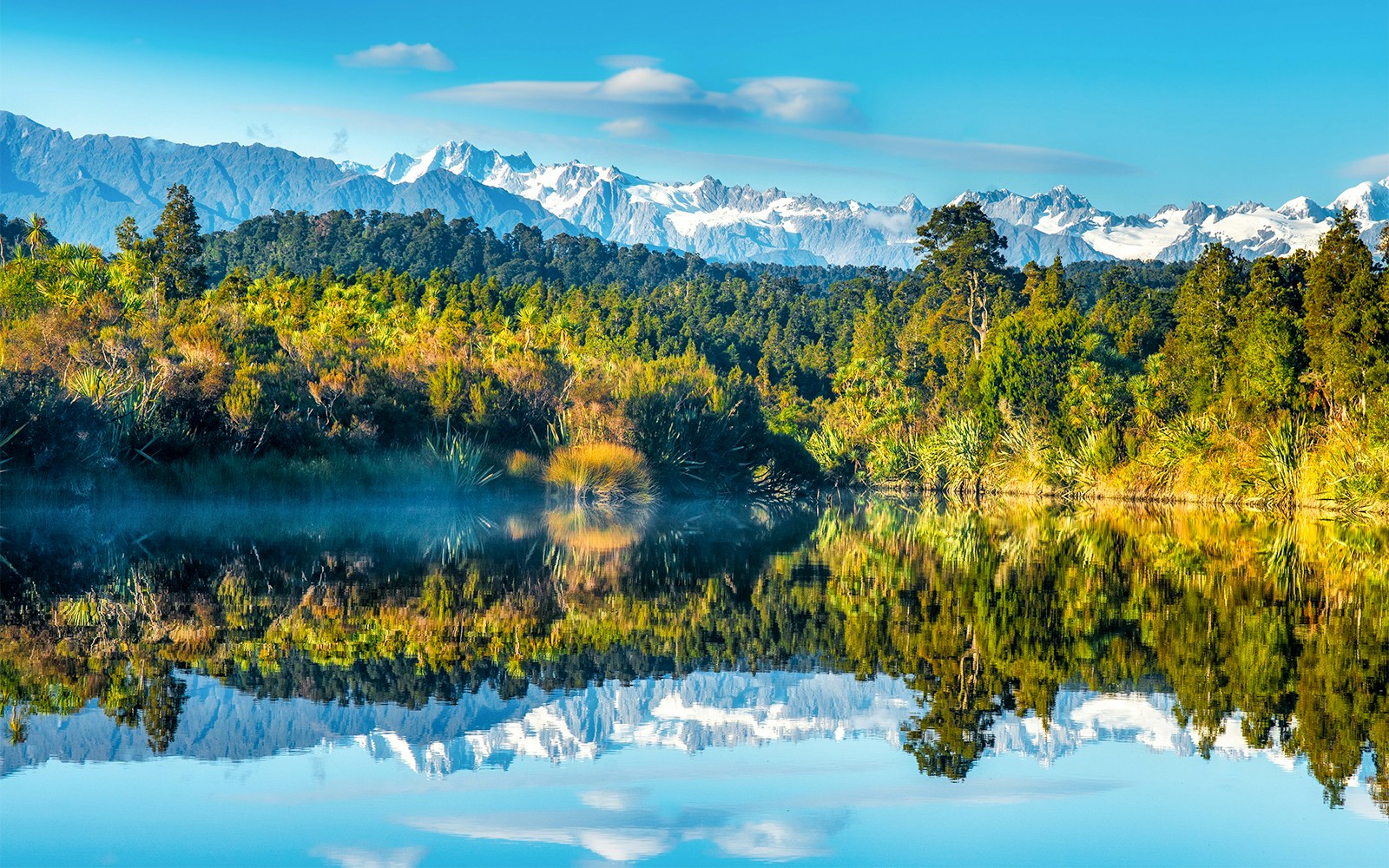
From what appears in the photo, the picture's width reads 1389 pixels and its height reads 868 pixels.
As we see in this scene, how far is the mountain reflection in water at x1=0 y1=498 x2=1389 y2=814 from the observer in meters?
9.37

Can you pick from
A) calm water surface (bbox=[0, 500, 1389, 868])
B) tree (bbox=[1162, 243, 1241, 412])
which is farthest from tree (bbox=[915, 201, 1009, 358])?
calm water surface (bbox=[0, 500, 1389, 868])

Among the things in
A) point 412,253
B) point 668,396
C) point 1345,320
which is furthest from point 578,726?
point 412,253

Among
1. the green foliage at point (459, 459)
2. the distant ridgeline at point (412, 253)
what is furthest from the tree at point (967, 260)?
the green foliage at point (459, 459)

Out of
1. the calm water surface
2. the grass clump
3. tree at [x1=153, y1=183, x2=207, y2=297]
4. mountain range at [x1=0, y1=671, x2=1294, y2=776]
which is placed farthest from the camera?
tree at [x1=153, y1=183, x2=207, y2=297]

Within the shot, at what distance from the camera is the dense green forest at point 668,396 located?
30.8m

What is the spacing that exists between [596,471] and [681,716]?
24918 millimetres

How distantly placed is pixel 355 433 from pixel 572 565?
13.9 metres

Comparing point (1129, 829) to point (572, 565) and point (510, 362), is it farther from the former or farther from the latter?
point (510, 362)

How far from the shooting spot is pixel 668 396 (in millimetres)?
38500

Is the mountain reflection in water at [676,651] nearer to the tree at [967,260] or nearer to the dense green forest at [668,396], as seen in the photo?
the dense green forest at [668,396]

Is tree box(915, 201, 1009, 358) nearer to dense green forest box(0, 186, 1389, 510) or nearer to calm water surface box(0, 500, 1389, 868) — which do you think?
dense green forest box(0, 186, 1389, 510)

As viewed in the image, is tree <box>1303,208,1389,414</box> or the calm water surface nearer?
the calm water surface

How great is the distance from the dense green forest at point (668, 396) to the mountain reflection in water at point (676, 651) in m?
7.96

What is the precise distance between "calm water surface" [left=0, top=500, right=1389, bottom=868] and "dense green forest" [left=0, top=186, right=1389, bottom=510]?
11.8 meters
